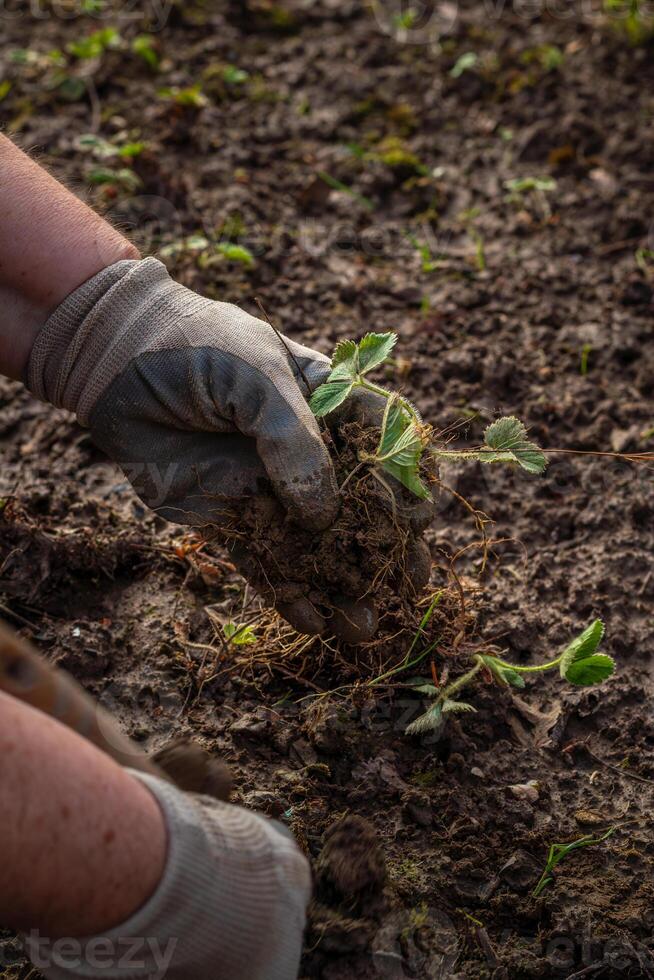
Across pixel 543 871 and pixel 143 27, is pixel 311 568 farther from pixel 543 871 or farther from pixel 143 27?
pixel 143 27

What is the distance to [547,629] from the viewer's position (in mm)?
2027

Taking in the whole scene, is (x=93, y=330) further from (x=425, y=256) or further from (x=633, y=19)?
(x=633, y=19)

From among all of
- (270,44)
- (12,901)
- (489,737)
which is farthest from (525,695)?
(270,44)

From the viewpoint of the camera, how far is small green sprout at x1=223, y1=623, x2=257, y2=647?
194cm

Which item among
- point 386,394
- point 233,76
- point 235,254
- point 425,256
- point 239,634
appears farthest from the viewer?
point 233,76

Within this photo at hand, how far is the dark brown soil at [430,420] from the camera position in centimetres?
165

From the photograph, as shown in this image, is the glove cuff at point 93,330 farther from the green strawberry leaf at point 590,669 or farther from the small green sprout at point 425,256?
the small green sprout at point 425,256

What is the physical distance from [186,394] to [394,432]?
15.5 inches

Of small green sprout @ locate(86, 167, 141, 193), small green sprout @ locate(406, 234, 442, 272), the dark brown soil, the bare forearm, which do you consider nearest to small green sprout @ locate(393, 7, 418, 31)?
the dark brown soil

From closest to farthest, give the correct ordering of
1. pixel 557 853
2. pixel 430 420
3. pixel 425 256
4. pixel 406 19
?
1. pixel 557 853
2. pixel 430 420
3. pixel 425 256
4. pixel 406 19

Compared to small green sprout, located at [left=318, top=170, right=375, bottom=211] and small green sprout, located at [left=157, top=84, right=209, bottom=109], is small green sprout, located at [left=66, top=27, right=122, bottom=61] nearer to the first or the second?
small green sprout, located at [left=157, top=84, right=209, bottom=109]

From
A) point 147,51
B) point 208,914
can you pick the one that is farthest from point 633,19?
point 208,914

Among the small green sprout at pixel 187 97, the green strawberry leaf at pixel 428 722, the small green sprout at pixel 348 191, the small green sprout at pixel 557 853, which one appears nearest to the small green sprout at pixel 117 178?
the small green sprout at pixel 187 97

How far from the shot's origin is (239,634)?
1945mm
